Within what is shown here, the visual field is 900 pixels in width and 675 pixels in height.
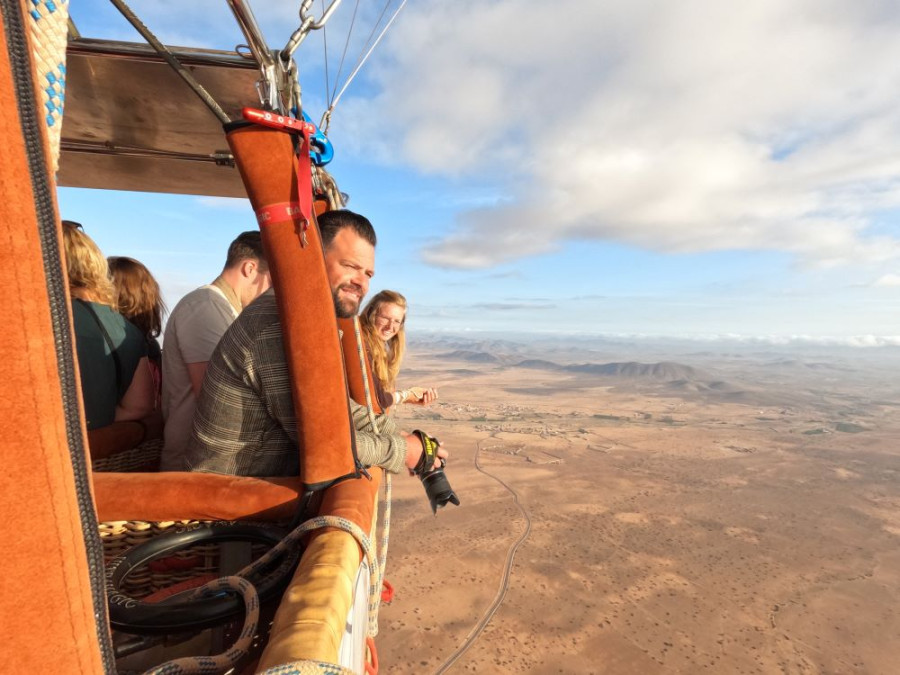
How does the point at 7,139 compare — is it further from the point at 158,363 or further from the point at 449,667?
the point at 449,667

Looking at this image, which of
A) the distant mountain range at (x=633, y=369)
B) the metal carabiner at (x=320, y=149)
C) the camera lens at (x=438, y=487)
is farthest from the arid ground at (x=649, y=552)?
the distant mountain range at (x=633, y=369)

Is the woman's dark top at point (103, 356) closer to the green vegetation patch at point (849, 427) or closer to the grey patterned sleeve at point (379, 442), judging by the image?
the grey patterned sleeve at point (379, 442)

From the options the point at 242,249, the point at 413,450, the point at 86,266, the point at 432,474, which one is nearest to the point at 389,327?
the point at 242,249

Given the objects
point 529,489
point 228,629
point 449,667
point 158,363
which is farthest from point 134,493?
point 529,489

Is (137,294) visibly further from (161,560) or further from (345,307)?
(161,560)

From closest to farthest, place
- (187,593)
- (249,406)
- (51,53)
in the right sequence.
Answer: (51,53) → (187,593) → (249,406)

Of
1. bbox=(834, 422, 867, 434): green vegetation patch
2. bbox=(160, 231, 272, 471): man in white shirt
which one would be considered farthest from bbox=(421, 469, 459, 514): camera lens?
bbox=(834, 422, 867, 434): green vegetation patch
